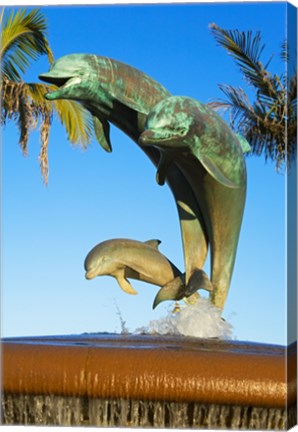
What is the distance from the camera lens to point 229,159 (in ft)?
52.3

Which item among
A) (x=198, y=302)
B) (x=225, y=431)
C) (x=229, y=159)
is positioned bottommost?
(x=225, y=431)

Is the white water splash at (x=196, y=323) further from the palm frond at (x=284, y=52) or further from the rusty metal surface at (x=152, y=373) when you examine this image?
the palm frond at (x=284, y=52)

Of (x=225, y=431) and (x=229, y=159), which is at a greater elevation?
(x=229, y=159)

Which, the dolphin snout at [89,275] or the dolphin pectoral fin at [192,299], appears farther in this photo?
the dolphin snout at [89,275]

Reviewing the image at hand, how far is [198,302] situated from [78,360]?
222 centimetres

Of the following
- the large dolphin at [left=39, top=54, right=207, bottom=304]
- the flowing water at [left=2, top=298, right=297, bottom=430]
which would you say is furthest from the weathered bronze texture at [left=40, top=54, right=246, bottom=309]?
the flowing water at [left=2, top=298, right=297, bottom=430]

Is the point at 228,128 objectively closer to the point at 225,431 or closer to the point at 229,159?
the point at 229,159

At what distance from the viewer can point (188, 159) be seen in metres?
16.0

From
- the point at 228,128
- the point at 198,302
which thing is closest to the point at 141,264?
the point at 198,302

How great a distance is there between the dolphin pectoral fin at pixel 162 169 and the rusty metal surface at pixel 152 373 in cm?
222

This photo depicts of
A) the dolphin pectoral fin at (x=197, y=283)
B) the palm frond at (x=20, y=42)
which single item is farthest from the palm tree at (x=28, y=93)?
the dolphin pectoral fin at (x=197, y=283)

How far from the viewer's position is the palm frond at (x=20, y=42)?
1700 centimetres

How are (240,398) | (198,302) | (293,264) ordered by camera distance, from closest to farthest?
1. (240,398)
2. (293,264)
3. (198,302)

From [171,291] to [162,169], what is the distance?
1.44 m
